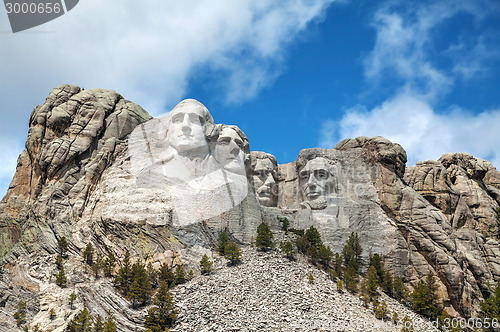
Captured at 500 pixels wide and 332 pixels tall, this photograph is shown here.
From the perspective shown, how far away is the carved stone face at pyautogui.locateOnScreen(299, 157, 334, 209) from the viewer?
169ft

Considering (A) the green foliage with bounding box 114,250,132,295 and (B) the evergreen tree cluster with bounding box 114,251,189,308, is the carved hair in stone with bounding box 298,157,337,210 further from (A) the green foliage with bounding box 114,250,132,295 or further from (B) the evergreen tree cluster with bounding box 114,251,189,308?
(A) the green foliage with bounding box 114,250,132,295

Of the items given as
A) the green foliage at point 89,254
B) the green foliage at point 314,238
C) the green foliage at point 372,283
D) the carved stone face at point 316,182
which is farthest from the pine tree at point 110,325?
the carved stone face at point 316,182

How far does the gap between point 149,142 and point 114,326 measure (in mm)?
13749

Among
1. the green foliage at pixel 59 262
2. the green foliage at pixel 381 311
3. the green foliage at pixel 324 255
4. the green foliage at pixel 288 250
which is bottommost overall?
the green foliage at pixel 59 262

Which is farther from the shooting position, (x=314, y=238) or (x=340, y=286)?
(x=314, y=238)

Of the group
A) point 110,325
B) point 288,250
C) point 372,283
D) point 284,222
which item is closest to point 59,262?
point 110,325

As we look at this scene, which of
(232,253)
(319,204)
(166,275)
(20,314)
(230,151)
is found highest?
(230,151)

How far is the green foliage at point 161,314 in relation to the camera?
38.1 m

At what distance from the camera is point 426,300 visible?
45.1m

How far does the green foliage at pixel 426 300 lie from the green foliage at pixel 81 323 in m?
18.4

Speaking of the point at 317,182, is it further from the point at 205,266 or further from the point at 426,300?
the point at 205,266

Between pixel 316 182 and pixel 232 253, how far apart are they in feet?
34.8

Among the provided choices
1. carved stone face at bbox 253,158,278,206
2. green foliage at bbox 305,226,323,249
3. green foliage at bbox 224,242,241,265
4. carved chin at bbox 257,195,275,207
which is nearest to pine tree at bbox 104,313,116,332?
green foliage at bbox 224,242,241,265

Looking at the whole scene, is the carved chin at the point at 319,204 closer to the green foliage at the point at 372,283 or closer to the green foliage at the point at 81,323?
the green foliage at the point at 372,283
